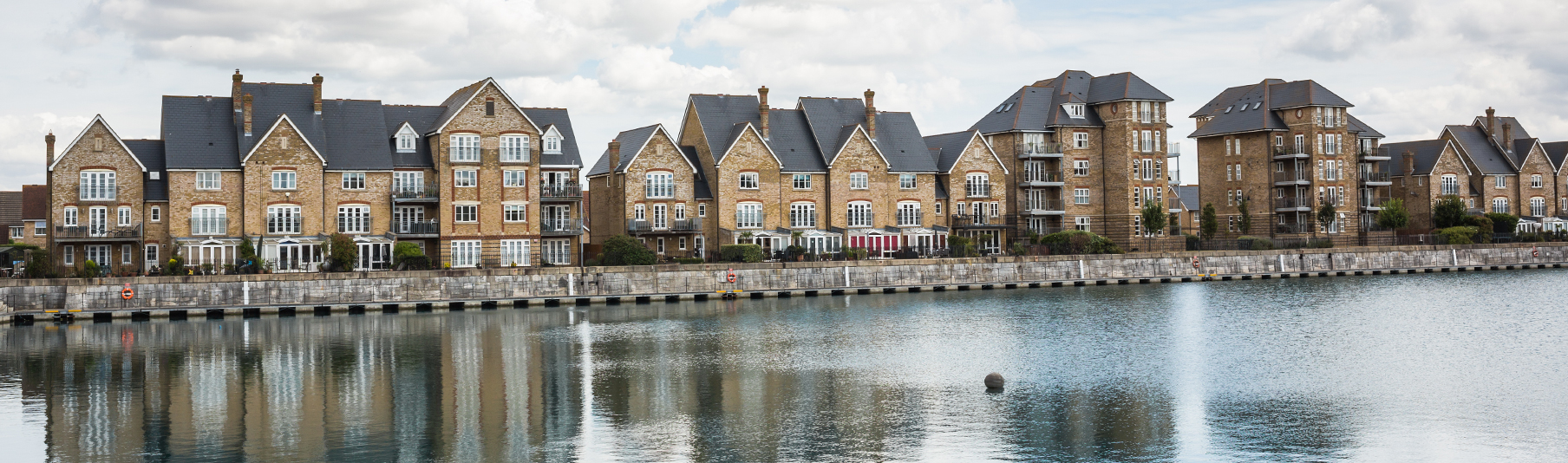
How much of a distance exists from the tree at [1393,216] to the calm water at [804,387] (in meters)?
39.6

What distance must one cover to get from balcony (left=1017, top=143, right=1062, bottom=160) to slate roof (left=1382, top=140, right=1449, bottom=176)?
34.1m

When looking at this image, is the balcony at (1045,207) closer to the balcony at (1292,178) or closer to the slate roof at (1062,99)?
the slate roof at (1062,99)

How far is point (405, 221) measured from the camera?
63406 millimetres

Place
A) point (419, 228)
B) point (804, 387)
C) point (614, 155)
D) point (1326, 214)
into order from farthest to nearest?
point (1326, 214) < point (614, 155) < point (419, 228) < point (804, 387)

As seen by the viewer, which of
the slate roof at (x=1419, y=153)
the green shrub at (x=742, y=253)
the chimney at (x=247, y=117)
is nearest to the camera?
the chimney at (x=247, y=117)

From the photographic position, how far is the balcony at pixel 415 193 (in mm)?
62688

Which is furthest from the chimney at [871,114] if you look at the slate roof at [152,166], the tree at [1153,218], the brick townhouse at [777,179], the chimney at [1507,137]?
the chimney at [1507,137]

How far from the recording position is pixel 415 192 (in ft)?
208

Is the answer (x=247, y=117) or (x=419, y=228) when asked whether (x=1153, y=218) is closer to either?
(x=419, y=228)

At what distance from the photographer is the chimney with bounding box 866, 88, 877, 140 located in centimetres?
7712

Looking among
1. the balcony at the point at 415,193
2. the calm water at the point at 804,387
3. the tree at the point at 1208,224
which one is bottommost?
the calm water at the point at 804,387

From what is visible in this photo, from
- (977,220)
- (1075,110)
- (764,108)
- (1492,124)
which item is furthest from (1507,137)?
(764,108)

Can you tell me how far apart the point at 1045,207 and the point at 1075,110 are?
22.4ft

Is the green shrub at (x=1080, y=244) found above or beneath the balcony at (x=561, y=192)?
beneath
